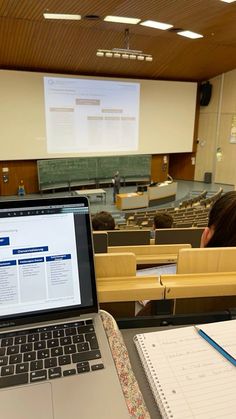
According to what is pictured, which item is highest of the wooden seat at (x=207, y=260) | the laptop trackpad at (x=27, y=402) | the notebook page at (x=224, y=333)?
the wooden seat at (x=207, y=260)

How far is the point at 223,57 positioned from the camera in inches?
400

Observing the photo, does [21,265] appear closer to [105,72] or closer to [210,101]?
[105,72]

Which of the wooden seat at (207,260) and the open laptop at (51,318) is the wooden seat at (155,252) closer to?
the wooden seat at (207,260)

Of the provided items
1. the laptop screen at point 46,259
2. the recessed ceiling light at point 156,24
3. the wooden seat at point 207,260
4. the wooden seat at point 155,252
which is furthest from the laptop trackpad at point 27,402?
the recessed ceiling light at point 156,24

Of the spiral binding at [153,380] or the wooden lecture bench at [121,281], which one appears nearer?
the spiral binding at [153,380]

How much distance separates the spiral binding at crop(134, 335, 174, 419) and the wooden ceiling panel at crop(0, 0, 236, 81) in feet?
20.6

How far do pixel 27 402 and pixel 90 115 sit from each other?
10.8 metres

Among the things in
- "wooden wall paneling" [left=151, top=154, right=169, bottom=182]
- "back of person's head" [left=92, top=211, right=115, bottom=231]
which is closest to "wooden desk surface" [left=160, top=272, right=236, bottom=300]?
"back of person's head" [left=92, top=211, right=115, bottom=231]

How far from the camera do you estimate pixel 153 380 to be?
2.27ft

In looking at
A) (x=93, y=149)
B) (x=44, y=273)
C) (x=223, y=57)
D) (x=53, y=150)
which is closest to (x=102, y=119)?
(x=93, y=149)

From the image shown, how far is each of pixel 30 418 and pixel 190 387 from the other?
13.6 inches

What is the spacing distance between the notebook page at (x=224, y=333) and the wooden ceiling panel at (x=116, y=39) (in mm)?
6236

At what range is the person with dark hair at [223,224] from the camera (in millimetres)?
1240

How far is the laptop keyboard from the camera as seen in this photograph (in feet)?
2.30
